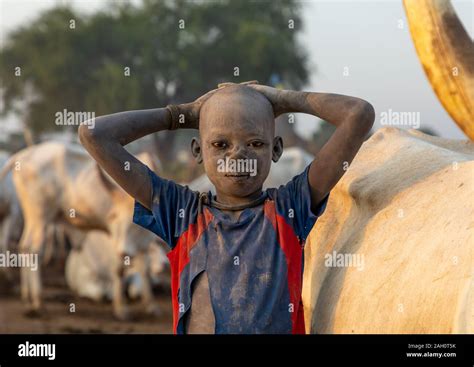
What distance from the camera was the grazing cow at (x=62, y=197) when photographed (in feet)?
38.4

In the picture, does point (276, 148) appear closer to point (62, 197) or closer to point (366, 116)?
point (366, 116)

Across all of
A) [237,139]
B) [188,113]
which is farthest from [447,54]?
[188,113]

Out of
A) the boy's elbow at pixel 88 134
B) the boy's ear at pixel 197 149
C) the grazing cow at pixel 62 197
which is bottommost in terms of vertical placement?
the grazing cow at pixel 62 197

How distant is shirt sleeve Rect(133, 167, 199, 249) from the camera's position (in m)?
2.71

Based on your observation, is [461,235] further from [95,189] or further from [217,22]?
[217,22]

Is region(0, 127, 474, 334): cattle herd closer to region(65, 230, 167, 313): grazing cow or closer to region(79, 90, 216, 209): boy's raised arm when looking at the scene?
region(79, 90, 216, 209): boy's raised arm

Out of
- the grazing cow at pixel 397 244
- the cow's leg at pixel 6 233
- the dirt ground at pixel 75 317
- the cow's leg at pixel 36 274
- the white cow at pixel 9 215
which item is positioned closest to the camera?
the grazing cow at pixel 397 244

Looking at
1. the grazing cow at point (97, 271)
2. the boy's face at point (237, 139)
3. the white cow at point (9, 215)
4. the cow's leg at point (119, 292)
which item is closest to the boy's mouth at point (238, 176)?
the boy's face at point (237, 139)

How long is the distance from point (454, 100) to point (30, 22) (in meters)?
24.6

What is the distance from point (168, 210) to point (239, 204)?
20cm

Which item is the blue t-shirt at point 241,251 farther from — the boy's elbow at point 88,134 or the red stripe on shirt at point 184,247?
the boy's elbow at point 88,134

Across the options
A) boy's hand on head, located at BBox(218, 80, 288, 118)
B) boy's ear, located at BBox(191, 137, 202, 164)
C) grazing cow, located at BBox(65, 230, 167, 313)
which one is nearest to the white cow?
grazing cow, located at BBox(65, 230, 167, 313)

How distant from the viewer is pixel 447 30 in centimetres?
261
